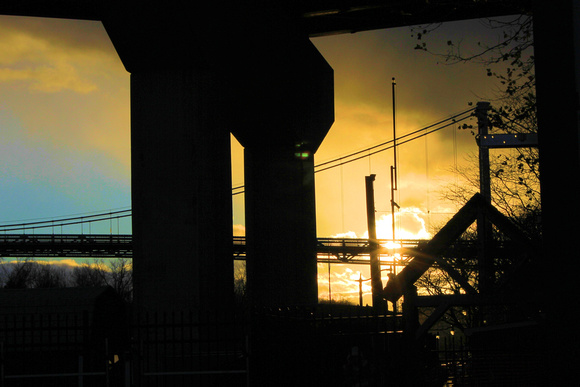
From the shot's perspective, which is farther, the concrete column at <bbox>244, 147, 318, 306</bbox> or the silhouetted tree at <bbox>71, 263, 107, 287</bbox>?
the silhouetted tree at <bbox>71, 263, 107, 287</bbox>

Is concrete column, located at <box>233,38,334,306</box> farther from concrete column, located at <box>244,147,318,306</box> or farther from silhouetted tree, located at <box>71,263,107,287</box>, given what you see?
silhouetted tree, located at <box>71,263,107,287</box>

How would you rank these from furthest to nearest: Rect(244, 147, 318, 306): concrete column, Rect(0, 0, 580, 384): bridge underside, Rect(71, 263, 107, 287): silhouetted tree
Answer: Rect(71, 263, 107, 287): silhouetted tree → Rect(244, 147, 318, 306): concrete column → Rect(0, 0, 580, 384): bridge underside

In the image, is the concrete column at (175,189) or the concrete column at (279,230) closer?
the concrete column at (175,189)

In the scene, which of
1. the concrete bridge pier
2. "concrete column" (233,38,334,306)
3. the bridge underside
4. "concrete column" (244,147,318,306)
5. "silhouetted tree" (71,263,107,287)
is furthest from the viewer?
"silhouetted tree" (71,263,107,287)

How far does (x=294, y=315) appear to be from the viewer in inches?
731

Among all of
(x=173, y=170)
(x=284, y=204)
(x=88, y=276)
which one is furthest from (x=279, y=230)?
(x=88, y=276)

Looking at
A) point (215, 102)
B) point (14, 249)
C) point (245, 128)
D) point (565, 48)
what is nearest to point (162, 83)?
point (215, 102)

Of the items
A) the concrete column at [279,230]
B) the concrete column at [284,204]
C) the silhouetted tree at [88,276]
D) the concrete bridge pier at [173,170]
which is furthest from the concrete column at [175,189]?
the silhouetted tree at [88,276]

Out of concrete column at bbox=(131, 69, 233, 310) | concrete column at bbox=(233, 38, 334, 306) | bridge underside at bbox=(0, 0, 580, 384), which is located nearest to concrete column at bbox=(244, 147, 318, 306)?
concrete column at bbox=(233, 38, 334, 306)

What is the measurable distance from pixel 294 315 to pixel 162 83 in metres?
7.57

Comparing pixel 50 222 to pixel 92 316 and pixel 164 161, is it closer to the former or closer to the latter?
→ pixel 92 316

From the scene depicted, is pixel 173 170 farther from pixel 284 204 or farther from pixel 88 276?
pixel 88 276

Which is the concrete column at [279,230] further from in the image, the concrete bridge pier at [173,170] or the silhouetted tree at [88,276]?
the silhouetted tree at [88,276]

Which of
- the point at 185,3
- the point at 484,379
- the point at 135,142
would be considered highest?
the point at 185,3
